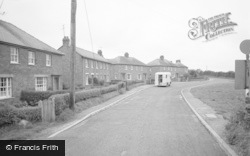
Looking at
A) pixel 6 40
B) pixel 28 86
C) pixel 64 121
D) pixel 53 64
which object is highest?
pixel 6 40

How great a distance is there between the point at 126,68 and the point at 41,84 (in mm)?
38818

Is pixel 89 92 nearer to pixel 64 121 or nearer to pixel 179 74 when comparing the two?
pixel 64 121

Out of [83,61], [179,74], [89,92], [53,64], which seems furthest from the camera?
[179,74]

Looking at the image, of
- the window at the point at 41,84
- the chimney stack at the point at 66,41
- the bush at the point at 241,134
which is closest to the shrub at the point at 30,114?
the bush at the point at 241,134

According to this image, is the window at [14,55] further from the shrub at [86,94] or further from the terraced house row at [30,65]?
the shrub at [86,94]

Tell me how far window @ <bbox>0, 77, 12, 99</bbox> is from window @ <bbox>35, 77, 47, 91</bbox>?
4036 mm

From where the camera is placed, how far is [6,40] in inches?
734

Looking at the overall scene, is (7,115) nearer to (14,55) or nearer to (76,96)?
(76,96)

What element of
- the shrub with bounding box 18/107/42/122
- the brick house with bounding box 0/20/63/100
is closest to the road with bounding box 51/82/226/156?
the shrub with bounding box 18/107/42/122

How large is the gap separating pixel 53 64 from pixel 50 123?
713 inches

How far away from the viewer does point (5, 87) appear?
730 inches

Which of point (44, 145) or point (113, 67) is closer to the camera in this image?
point (44, 145)

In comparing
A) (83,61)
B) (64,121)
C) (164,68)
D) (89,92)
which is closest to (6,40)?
(89,92)

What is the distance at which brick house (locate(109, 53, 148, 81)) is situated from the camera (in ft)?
196
